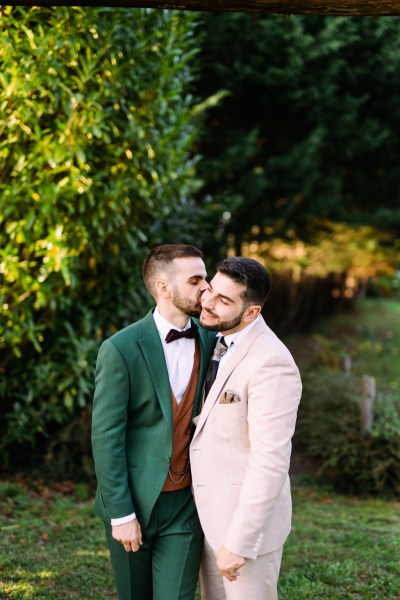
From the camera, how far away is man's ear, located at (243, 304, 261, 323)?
2.63 m

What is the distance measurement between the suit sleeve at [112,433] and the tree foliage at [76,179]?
7.22ft

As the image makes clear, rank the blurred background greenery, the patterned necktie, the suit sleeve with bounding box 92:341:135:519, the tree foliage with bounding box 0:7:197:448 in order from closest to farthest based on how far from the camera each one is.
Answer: the suit sleeve with bounding box 92:341:135:519
the patterned necktie
the tree foliage with bounding box 0:7:197:448
the blurred background greenery

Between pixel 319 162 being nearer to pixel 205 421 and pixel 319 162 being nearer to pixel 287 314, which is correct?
pixel 287 314

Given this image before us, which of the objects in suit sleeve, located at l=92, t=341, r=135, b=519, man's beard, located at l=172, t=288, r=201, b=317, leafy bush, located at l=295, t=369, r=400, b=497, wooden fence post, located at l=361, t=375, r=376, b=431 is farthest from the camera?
wooden fence post, located at l=361, t=375, r=376, b=431

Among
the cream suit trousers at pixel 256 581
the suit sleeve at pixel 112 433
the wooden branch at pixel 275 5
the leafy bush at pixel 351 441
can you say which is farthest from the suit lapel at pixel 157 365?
the leafy bush at pixel 351 441

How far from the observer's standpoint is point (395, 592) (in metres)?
4.06

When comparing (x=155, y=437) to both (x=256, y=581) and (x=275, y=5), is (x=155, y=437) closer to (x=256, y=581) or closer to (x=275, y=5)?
(x=256, y=581)

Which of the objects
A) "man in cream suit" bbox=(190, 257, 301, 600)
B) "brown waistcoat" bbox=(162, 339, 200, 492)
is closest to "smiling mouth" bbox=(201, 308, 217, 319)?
"man in cream suit" bbox=(190, 257, 301, 600)

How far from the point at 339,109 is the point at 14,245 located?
21.8 feet

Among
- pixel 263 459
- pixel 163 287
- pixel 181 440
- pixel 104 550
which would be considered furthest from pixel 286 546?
pixel 163 287

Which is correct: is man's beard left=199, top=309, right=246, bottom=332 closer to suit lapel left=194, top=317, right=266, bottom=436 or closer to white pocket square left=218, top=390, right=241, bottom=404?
suit lapel left=194, top=317, right=266, bottom=436

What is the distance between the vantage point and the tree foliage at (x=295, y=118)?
895cm

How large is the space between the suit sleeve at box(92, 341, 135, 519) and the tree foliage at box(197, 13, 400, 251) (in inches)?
244

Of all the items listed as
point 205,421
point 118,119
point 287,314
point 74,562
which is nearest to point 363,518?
point 74,562
